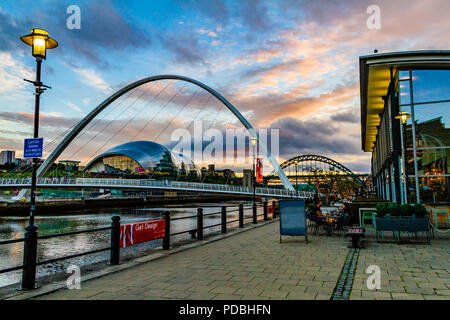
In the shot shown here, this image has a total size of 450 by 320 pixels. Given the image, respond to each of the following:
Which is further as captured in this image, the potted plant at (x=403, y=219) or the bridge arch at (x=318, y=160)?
the bridge arch at (x=318, y=160)

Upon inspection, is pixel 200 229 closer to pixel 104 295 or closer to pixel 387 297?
pixel 104 295

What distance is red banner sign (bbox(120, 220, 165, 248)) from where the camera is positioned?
8.09 metres

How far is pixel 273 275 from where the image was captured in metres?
6.30

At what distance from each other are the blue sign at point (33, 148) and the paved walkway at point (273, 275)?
8.89 ft

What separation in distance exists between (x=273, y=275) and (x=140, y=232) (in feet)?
12.6

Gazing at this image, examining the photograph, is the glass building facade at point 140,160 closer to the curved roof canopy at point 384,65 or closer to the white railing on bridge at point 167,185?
the white railing on bridge at point 167,185

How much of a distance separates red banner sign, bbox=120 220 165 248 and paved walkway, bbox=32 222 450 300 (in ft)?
2.66

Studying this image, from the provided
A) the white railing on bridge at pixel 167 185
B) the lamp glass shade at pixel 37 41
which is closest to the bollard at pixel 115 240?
the lamp glass shade at pixel 37 41

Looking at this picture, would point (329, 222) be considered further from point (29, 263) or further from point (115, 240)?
point (29, 263)

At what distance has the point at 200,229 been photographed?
1127cm

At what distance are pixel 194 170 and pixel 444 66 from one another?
123271 mm

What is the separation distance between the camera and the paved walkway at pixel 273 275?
5.16m

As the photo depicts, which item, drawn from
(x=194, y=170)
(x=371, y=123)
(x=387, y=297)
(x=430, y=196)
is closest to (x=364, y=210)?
(x=430, y=196)

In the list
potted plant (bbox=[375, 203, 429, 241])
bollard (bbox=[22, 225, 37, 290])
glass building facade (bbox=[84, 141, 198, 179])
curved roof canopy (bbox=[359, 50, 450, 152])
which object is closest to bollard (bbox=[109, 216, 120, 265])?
bollard (bbox=[22, 225, 37, 290])
